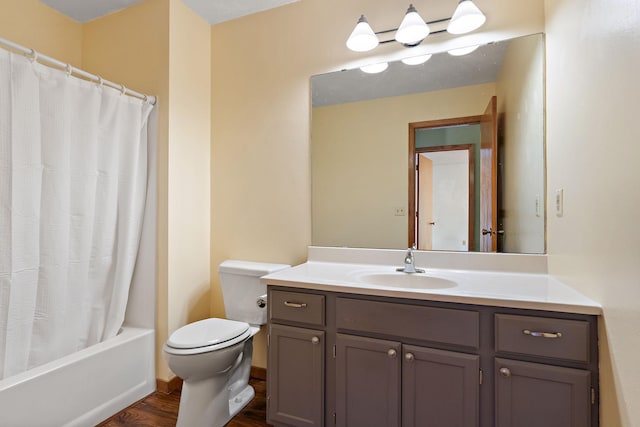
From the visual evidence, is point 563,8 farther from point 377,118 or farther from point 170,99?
point 170,99

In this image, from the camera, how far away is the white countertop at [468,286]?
1.07 metres

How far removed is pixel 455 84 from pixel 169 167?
172cm

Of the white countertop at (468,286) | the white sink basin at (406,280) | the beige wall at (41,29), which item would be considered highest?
the beige wall at (41,29)

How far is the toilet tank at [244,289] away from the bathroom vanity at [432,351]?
40 centimetres

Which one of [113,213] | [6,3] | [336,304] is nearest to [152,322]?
[113,213]

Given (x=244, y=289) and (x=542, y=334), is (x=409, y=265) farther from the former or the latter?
(x=244, y=289)

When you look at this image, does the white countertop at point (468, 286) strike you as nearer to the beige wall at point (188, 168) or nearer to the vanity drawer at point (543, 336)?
the vanity drawer at point (543, 336)

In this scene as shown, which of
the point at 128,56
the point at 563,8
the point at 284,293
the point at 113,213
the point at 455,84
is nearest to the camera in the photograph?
the point at 563,8

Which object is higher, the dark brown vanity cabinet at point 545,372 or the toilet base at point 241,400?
the dark brown vanity cabinet at point 545,372

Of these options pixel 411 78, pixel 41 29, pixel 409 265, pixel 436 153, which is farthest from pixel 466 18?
pixel 41 29

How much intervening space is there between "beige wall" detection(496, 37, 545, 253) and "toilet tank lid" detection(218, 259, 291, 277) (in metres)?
1.27

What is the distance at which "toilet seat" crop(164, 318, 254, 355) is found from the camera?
1.50 metres

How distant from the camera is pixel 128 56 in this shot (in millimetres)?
2107

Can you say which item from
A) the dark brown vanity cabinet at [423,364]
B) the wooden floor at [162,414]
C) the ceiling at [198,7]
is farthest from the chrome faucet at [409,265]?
the ceiling at [198,7]
